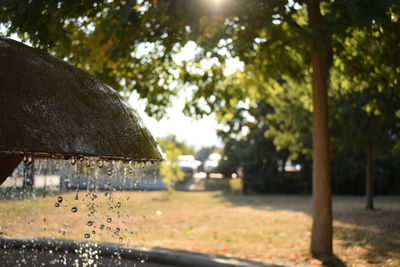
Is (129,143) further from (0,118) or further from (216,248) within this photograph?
(216,248)

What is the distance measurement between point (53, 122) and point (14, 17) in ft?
9.63

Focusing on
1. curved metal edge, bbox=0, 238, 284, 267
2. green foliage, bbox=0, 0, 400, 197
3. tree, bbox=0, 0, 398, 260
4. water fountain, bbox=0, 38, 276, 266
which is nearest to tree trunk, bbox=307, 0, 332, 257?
tree, bbox=0, 0, 398, 260

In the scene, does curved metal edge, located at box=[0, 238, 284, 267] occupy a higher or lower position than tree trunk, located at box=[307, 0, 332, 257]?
lower

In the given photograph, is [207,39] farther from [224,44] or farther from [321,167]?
[321,167]

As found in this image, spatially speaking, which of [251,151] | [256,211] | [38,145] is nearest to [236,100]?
[256,211]

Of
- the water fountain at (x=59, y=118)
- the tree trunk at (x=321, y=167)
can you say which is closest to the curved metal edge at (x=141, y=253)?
the tree trunk at (x=321, y=167)

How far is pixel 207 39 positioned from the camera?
20.2 ft

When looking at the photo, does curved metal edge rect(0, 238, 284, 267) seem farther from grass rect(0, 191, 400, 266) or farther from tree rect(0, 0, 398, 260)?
tree rect(0, 0, 398, 260)

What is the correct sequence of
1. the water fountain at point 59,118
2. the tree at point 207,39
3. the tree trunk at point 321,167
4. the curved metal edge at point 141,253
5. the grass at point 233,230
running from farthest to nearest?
the grass at point 233,230 → the tree trunk at point 321,167 → the curved metal edge at point 141,253 → the tree at point 207,39 → the water fountain at point 59,118

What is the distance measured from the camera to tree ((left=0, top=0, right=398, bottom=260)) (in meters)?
5.87

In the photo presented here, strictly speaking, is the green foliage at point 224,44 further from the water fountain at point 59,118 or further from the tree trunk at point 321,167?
the water fountain at point 59,118

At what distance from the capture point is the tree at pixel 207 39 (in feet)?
19.2

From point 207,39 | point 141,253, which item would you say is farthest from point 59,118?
point 141,253

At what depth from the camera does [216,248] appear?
9070 millimetres
